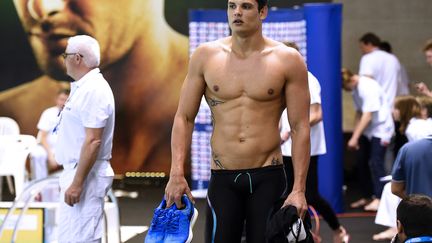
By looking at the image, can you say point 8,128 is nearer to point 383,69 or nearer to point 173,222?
point 383,69

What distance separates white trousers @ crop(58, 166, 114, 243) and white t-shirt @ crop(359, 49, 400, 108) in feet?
20.2

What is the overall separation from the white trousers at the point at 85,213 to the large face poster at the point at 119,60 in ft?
22.4

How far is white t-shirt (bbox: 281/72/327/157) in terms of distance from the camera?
7930 millimetres

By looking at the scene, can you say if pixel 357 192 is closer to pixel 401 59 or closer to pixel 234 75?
pixel 401 59

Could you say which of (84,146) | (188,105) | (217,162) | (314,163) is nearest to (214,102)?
(188,105)

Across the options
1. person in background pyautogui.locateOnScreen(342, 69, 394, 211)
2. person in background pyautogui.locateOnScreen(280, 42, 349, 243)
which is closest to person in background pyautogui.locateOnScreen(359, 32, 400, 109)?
person in background pyautogui.locateOnScreen(342, 69, 394, 211)

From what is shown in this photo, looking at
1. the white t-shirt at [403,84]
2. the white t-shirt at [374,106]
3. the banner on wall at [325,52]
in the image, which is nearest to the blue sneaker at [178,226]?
the banner on wall at [325,52]

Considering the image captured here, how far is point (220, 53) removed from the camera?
16.0 ft

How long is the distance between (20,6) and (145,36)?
1.68 meters

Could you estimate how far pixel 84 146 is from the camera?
5828 mm

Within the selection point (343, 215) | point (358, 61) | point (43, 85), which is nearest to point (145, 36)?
point (43, 85)

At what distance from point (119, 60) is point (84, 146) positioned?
7146 mm

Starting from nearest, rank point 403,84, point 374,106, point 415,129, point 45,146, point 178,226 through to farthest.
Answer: point 178,226 → point 415,129 → point 374,106 → point 45,146 → point 403,84

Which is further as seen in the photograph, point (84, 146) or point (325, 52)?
point (325, 52)
